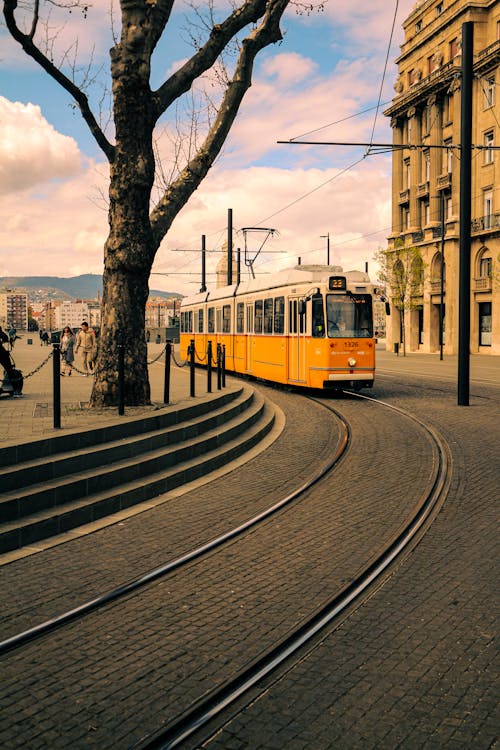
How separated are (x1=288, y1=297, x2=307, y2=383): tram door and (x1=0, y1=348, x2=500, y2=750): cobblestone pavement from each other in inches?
401

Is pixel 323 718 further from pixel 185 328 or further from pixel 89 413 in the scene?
pixel 185 328

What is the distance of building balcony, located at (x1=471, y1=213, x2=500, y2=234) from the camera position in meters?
45.4

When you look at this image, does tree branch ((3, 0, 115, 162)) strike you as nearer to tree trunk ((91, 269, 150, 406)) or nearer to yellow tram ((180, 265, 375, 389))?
tree trunk ((91, 269, 150, 406))

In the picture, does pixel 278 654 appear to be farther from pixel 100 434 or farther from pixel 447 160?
pixel 447 160

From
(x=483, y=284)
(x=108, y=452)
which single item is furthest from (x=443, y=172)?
(x=108, y=452)

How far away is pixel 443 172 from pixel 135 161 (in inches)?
1755

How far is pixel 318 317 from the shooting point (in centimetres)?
1778

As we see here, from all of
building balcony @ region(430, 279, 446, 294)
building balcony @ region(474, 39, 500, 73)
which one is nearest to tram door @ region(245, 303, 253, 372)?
building balcony @ region(430, 279, 446, 294)

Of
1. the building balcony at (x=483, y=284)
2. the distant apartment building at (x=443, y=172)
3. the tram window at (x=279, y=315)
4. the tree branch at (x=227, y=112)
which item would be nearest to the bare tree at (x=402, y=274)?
the distant apartment building at (x=443, y=172)

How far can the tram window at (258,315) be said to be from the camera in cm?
2135

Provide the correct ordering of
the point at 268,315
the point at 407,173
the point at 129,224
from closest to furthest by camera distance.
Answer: the point at 129,224, the point at 268,315, the point at 407,173

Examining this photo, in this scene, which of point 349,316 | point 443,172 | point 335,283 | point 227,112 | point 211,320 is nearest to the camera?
point 227,112

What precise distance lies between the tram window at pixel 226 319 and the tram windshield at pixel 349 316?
7678mm

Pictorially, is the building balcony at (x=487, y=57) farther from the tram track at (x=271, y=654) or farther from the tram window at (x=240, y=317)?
the tram track at (x=271, y=654)
